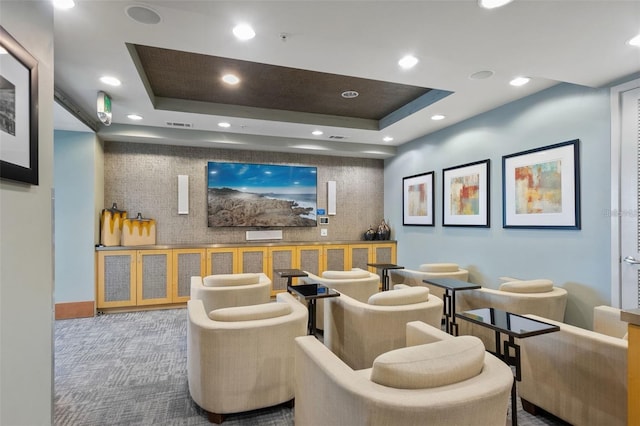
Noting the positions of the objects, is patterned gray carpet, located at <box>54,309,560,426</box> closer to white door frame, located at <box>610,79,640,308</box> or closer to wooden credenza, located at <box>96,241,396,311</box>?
wooden credenza, located at <box>96,241,396,311</box>

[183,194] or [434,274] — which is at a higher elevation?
[183,194]

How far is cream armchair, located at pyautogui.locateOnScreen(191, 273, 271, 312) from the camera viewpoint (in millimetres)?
3301

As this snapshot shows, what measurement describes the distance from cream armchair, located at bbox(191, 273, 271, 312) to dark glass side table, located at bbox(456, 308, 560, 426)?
2106 mm

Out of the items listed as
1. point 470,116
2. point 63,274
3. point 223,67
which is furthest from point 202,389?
point 470,116

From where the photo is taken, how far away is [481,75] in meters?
3.22

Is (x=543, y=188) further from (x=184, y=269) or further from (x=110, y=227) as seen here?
(x=110, y=227)

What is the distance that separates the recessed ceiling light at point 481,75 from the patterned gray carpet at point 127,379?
2.84 metres

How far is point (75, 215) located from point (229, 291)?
2765mm

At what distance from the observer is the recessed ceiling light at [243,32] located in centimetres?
230

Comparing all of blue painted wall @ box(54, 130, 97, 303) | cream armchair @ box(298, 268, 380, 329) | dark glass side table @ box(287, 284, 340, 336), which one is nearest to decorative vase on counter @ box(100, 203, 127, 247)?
blue painted wall @ box(54, 130, 97, 303)

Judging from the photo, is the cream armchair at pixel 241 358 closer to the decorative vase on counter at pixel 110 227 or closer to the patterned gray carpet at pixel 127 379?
the patterned gray carpet at pixel 127 379

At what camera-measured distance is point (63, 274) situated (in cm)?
447

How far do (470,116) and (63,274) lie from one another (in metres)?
5.86

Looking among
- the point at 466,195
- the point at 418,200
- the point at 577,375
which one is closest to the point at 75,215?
the point at 418,200
